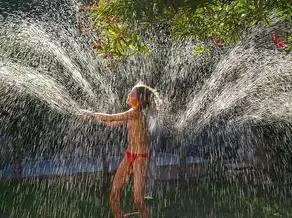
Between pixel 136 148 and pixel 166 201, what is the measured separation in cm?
287

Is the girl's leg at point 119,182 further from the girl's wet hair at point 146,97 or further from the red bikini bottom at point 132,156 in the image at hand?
the girl's wet hair at point 146,97

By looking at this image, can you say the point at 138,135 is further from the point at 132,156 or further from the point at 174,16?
the point at 174,16

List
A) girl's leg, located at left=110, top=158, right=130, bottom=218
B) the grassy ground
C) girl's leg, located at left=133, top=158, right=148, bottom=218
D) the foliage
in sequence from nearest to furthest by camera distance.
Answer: the foliage → girl's leg, located at left=133, top=158, right=148, bottom=218 → girl's leg, located at left=110, top=158, right=130, bottom=218 → the grassy ground

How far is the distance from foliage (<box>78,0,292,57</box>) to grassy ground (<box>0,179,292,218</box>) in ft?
10.5

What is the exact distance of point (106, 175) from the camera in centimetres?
916

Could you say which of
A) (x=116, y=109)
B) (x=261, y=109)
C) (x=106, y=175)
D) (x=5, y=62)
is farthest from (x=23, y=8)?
(x=261, y=109)

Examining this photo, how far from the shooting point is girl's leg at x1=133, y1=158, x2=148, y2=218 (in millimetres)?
5153

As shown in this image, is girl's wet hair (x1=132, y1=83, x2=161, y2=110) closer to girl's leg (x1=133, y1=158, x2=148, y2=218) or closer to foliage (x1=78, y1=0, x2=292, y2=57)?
girl's leg (x1=133, y1=158, x2=148, y2=218)

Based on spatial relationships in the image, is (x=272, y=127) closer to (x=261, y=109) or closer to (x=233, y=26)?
(x=261, y=109)

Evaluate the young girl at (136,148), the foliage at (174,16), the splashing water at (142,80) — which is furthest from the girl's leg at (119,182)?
the splashing water at (142,80)

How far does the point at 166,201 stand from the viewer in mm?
7777

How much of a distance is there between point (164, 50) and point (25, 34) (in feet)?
10.5

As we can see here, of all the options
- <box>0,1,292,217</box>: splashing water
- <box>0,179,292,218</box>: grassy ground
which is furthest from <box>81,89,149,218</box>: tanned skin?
<box>0,1,292,217</box>: splashing water

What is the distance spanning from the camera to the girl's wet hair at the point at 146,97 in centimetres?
527
